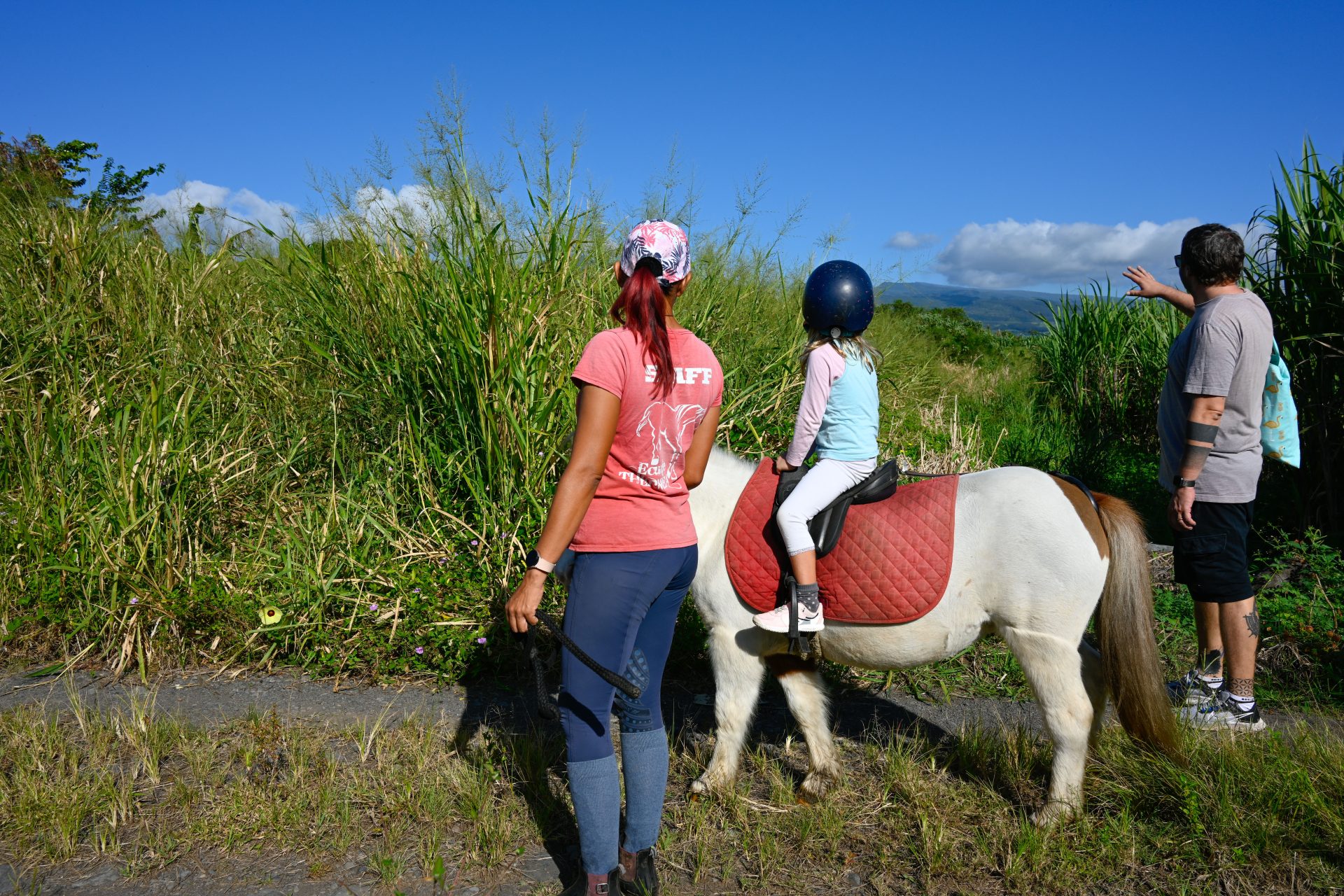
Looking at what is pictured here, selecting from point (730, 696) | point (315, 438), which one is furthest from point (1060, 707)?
point (315, 438)

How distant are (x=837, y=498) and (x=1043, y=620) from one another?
805 mm

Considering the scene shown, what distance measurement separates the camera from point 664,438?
2.41 m

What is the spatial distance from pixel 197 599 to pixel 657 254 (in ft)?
11.1

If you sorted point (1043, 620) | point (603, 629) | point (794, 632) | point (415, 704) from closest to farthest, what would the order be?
point (603, 629), point (1043, 620), point (794, 632), point (415, 704)

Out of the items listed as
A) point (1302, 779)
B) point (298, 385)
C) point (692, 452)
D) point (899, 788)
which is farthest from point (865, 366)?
point (298, 385)

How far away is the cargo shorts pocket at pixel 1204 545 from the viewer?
3.58m

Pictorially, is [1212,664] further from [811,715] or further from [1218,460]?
[811,715]

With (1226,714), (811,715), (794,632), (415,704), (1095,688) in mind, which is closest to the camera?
(794,632)

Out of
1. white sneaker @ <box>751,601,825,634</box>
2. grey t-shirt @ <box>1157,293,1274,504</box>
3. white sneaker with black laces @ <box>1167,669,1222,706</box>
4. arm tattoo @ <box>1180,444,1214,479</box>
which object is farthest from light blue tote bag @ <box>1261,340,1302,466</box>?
white sneaker @ <box>751,601,825,634</box>

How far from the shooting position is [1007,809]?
3051 mm

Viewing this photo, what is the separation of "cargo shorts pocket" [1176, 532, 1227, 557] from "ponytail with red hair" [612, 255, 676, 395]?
2.62 meters

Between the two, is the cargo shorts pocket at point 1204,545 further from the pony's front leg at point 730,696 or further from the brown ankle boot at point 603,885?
the brown ankle boot at point 603,885

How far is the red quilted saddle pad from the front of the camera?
117 inches

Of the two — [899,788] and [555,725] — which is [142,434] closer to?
[555,725]
